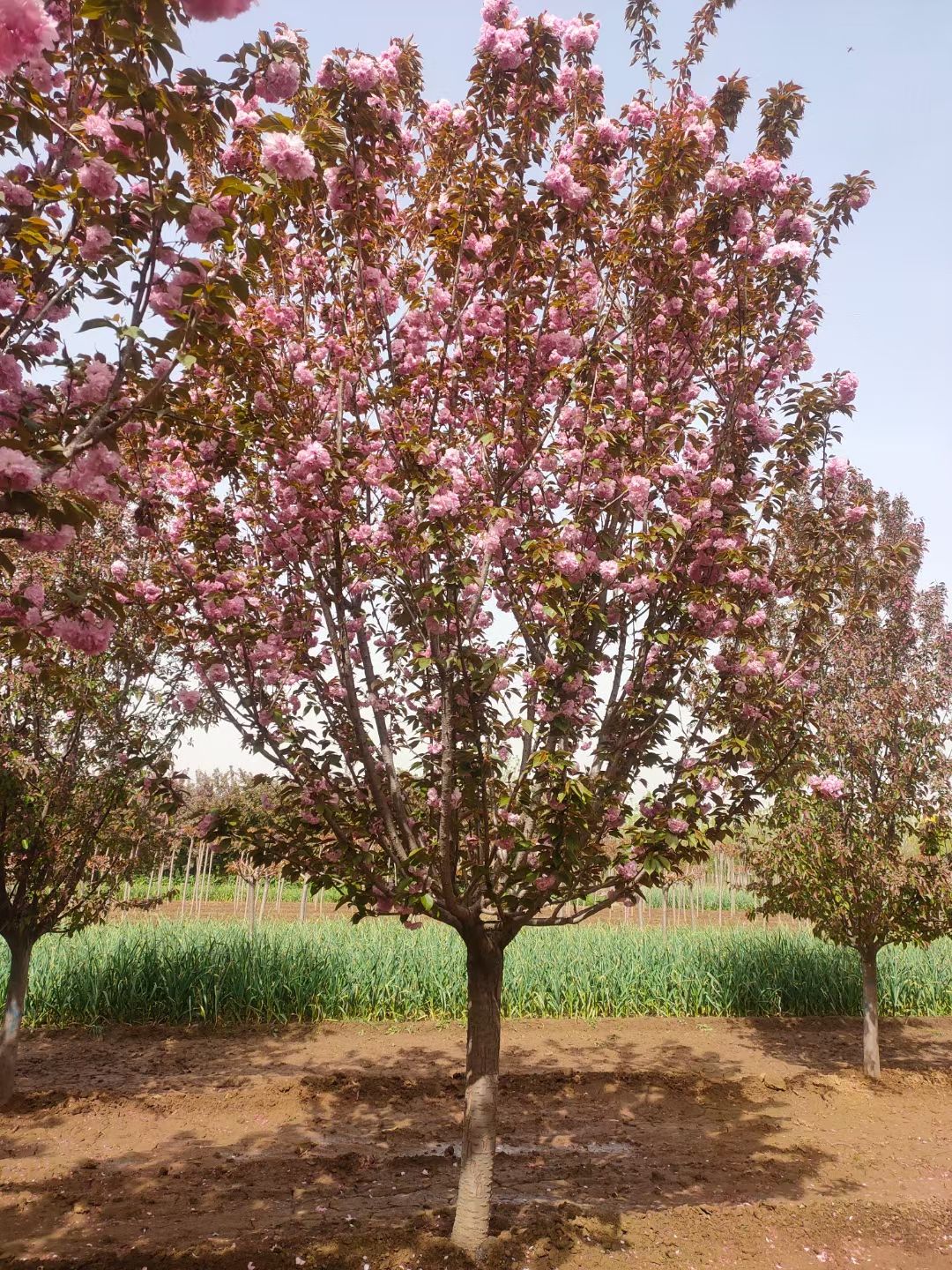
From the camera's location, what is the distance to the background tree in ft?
23.4

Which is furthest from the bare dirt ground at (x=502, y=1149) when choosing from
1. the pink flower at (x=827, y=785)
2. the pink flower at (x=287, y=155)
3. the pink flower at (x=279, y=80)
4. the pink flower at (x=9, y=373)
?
the pink flower at (x=279, y=80)

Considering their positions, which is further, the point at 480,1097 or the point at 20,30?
the point at 480,1097

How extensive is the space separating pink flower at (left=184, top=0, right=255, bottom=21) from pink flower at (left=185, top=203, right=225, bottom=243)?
0.63 m

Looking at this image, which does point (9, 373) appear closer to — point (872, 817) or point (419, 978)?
point (872, 817)

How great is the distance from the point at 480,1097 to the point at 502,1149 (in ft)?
9.09

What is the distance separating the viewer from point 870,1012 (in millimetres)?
9453

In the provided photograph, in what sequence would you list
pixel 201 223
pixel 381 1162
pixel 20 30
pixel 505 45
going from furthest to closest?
1. pixel 381 1162
2. pixel 505 45
3. pixel 201 223
4. pixel 20 30

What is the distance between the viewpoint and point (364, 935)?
1400 centimetres

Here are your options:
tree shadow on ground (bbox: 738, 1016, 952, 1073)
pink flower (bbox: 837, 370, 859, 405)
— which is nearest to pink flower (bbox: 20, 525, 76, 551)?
pink flower (bbox: 837, 370, 859, 405)

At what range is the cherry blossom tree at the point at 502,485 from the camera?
445 cm

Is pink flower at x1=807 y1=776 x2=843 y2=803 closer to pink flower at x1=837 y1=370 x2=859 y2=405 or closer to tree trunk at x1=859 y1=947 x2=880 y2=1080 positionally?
pink flower at x1=837 y1=370 x2=859 y2=405

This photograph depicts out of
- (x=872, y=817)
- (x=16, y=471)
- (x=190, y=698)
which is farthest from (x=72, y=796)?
(x=872, y=817)

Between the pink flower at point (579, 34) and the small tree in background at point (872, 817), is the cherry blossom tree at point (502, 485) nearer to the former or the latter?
the pink flower at point (579, 34)

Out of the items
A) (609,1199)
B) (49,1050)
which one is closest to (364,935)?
(49,1050)
